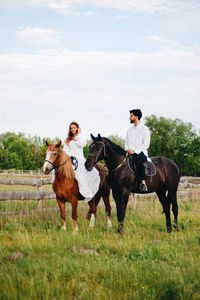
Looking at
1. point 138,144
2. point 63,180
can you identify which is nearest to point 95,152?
point 63,180

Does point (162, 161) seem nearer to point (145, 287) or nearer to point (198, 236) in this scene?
point (198, 236)

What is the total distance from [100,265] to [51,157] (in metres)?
3.92

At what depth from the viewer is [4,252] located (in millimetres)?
7590

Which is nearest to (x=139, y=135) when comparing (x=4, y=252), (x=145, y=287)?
(x=4, y=252)

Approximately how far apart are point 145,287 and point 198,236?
4.02m

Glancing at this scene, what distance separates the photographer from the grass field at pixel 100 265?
5609 millimetres

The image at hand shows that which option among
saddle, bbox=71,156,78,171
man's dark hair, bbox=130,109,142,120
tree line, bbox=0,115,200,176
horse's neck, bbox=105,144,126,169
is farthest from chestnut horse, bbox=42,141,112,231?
tree line, bbox=0,115,200,176

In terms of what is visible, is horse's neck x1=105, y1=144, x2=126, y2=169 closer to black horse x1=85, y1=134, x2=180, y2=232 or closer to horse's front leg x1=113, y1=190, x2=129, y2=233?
black horse x1=85, y1=134, x2=180, y2=232

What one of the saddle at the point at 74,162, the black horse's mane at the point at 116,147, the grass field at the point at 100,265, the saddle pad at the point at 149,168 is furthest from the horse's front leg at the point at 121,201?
the saddle at the point at 74,162

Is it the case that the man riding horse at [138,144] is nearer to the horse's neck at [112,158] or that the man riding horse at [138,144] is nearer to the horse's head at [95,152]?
the horse's neck at [112,158]

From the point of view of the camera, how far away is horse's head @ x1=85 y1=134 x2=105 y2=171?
9969 millimetres

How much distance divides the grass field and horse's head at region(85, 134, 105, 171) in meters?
1.52

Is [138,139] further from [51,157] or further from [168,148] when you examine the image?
[168,148]

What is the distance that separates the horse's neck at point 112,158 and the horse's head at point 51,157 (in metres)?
1.13
